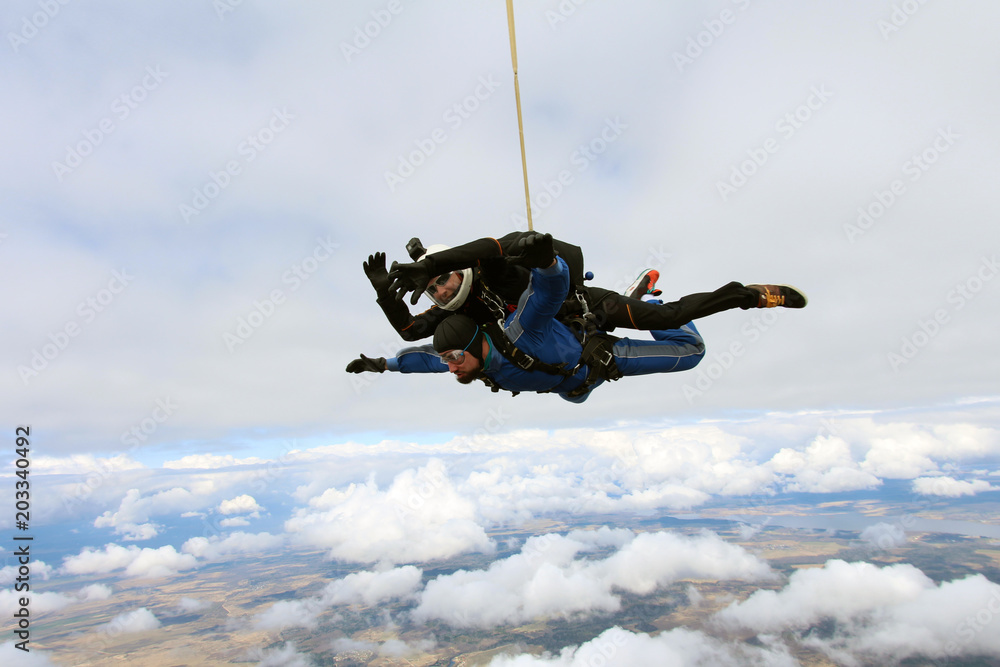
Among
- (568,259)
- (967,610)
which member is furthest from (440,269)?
(967,610)

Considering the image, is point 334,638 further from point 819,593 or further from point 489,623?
point 819,593

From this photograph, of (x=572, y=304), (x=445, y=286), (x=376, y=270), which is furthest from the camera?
(x=572, y=304)

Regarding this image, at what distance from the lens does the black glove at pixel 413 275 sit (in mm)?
2936

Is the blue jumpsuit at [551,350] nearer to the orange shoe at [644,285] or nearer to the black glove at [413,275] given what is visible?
the orange shoe at [644,285]

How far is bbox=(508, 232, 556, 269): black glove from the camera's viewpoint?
302cm

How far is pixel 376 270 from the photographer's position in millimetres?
3783

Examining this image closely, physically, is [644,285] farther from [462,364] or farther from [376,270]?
[376,270]

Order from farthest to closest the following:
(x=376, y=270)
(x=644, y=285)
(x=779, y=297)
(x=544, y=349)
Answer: (x=644, y=285)
(x=544, y=349)
(x=779, y=297)
(x=376, y=270)

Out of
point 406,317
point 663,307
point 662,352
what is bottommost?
point 662,352

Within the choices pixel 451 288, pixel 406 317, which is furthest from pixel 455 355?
pixel 406 317

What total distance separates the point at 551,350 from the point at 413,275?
1.99 metres

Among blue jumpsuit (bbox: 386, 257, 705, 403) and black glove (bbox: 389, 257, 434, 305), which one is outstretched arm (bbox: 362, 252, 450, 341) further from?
black glove (bbox: 389, 257, 434, 305)

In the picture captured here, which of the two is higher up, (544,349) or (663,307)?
(663,307)

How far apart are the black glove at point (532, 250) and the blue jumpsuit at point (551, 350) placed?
12.7 inches
